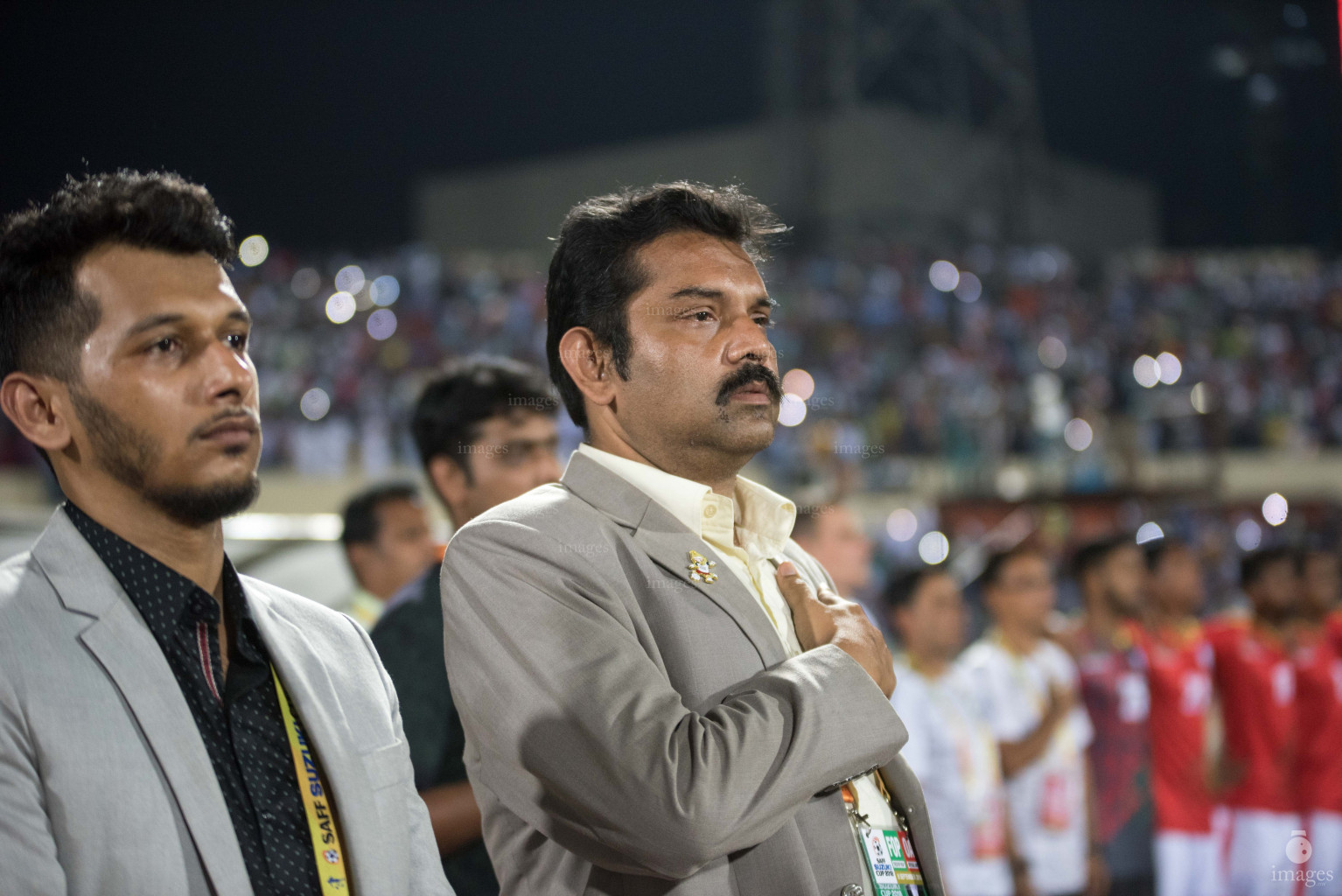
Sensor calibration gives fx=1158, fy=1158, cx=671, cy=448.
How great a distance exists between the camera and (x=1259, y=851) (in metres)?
5.25

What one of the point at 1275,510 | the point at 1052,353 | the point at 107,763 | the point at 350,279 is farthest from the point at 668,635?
the point at 350,279

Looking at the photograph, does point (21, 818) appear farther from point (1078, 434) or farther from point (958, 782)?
point (1078, 434)

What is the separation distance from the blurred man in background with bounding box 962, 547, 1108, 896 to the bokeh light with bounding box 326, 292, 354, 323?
18.3m

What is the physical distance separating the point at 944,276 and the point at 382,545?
66.0 ft

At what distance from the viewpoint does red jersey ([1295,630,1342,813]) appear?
17.7 feet

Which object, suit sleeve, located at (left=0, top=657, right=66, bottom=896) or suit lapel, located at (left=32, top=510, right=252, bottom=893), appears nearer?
suit sleeve, located at (left=0, top=657, right=66, bottom=896)

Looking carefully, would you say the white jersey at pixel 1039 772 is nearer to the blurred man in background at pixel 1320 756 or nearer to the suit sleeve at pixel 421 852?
the blurred man in background at pixel 1320 756

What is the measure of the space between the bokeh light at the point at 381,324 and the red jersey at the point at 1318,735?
1685cm

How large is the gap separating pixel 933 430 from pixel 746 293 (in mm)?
14057

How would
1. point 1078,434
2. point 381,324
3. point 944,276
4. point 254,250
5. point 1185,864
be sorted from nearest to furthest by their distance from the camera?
1. point 1185,864
2. point 1078,434
3. point 381,324
4. point 944,276
5. point 254,250

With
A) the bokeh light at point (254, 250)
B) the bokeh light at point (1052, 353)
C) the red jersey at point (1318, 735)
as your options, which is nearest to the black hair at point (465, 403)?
the red jersey at point (1318, 735)

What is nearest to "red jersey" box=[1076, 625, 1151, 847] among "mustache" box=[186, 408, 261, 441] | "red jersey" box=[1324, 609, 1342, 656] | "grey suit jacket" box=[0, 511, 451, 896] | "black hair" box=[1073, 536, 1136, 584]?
"black hair" box=[1073, 536, 1136, 584]

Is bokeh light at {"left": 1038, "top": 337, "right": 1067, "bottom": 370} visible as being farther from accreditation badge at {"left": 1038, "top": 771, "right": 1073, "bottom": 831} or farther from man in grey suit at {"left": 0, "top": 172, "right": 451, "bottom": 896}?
man in grey suit at {"left": 0, "top": 172, "right": 451, "bottom": 896}

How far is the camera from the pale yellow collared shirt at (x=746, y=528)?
65.7 inches
